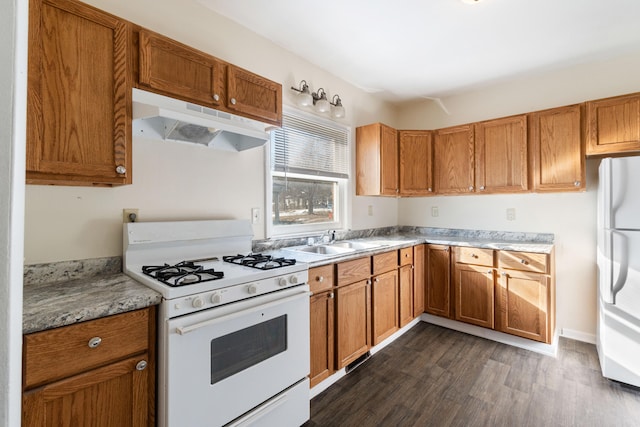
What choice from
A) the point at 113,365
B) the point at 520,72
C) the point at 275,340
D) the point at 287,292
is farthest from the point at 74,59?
the point at 520,72

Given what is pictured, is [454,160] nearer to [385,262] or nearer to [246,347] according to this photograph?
[385,262]

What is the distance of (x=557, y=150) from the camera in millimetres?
2633

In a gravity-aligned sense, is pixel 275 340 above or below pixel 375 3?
below

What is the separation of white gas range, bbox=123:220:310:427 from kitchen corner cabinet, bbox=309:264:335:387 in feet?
0.58

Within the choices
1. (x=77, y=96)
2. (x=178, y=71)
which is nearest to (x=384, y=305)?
(x=178, y=71)

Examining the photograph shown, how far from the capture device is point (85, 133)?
130cm

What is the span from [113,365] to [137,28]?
154 centimetres

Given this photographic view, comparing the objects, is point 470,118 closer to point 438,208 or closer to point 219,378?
point 438,208

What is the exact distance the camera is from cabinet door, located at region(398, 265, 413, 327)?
2.83 metres

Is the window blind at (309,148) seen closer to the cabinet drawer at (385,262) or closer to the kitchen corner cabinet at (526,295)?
the cabinet drawer at (385,262)

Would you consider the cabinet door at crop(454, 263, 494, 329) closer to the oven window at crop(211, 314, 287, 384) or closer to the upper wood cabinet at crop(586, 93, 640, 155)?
the upper wood cabinet at crop(586, 93, 640, 155)

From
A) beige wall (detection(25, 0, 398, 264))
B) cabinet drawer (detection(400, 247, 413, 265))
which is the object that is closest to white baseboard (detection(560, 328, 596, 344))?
cabinet drawer (detection(400, 247, 413, 265))

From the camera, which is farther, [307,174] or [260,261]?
[307,174]

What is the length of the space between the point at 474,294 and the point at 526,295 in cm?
42
